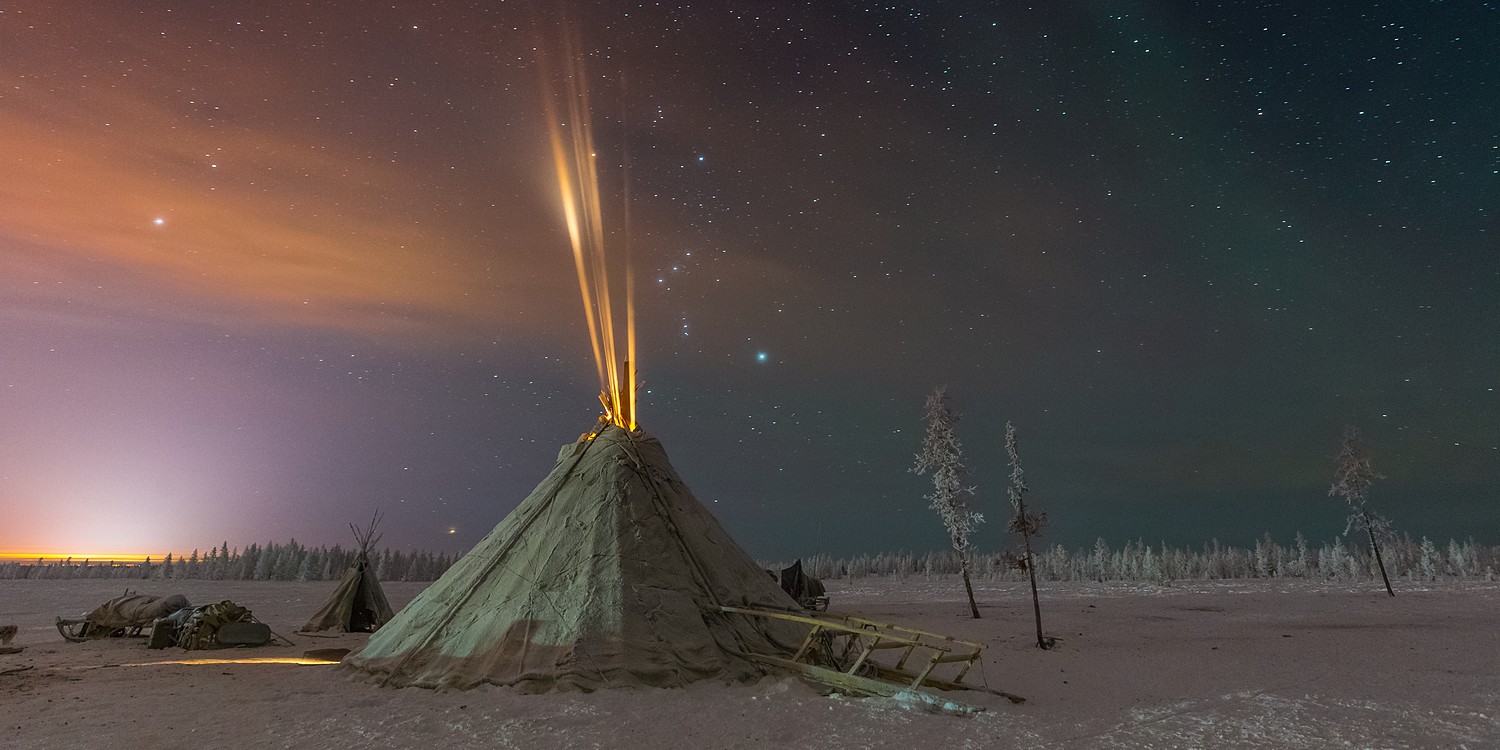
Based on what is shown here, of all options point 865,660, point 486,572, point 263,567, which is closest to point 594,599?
point 486,572

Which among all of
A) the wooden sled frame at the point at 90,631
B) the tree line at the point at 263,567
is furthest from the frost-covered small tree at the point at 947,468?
the tree line at the point at 263,567

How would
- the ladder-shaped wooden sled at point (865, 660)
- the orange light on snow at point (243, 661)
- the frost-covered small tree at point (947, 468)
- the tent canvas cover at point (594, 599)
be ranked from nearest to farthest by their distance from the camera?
the ladder-shaped wooden sled at point (865, 660), the tent canvas cover at point (594, 599), the orange light on snow at point (243, 661), the frost-covered small tree at point (947, 468)

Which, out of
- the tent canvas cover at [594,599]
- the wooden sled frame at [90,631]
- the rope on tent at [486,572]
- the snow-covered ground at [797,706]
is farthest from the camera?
the wooden sled frame at [90,631]

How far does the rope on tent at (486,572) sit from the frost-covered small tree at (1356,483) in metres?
51.2

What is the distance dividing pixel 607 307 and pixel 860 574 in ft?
340

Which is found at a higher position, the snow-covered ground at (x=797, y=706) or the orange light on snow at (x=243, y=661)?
the snow-covered ground at (x=797, y=706)

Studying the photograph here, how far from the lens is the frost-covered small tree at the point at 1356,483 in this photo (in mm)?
44562

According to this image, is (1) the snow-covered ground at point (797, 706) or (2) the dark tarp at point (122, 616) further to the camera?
(2) the dark tarp at point (122, 616)

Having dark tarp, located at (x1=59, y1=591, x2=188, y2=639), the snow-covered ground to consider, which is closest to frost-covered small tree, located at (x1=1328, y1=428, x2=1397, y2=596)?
the snow-covered ground

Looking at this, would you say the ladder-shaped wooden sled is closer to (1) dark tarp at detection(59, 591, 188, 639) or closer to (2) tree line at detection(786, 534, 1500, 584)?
(1) dark tarp at detection(59, 591, 188, 639)

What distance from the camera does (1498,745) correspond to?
422 inches

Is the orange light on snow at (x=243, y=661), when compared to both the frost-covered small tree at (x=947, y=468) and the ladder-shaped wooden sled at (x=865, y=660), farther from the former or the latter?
the frost-covered small tree at (x=947, y=468)

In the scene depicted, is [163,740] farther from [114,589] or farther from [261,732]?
[114,589]

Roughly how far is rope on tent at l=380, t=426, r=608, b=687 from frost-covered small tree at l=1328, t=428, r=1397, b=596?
5116cm
